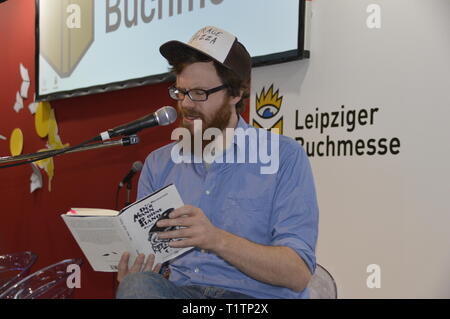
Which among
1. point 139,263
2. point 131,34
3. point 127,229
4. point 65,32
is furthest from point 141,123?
point 65,32

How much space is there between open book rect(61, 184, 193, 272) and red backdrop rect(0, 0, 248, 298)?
1501 mm

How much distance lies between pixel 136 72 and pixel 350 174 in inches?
66.1

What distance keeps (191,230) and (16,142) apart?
3.76 metres

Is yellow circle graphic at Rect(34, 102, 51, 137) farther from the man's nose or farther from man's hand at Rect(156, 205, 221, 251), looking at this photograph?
man's hand at Rect(156, 205, 221, 251)

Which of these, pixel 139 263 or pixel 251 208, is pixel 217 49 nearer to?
pixel 251 208

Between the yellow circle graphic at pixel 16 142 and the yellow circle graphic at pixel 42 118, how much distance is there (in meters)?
0.28

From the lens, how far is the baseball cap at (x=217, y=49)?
2.01 meters

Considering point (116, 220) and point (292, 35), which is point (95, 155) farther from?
point (116, 220)

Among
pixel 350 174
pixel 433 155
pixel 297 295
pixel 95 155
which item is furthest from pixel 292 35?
pixel 95 155

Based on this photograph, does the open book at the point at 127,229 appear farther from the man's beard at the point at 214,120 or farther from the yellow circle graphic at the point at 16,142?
the yellow circle graphic at the point at 16,142

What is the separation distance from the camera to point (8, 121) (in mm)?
5098

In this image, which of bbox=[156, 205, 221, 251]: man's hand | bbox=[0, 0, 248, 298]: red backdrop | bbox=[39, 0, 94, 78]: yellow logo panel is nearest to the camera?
bbox=[156, 205, 221, 251]: man's hand

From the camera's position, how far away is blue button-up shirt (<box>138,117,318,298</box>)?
1.79m

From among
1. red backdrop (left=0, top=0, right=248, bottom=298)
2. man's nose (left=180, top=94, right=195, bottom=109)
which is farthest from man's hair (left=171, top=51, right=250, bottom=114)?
red backdrop (left=0, top=0, right=248, bottom=298)
